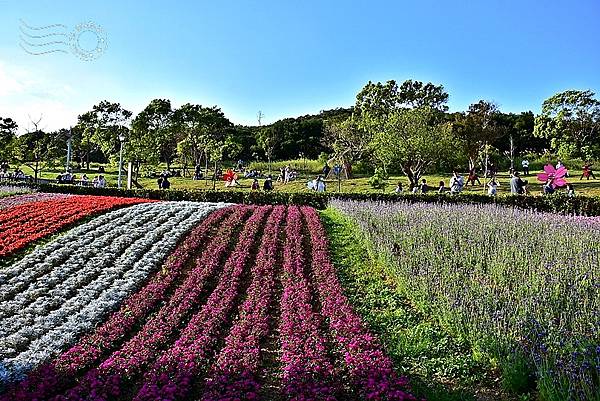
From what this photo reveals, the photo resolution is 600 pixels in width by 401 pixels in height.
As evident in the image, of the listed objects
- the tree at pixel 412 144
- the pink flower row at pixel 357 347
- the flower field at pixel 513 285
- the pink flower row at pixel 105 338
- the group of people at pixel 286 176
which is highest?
the tree at pixel 412 144

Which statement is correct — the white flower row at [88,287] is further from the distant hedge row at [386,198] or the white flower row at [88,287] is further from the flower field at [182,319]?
the distant hedge row at [386,198]

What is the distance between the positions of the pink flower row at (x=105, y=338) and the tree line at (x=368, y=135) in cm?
2427

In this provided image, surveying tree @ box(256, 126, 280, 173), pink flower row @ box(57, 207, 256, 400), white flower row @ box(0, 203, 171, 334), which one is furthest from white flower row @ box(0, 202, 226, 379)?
tree @ box(256, 126, 280, 173)

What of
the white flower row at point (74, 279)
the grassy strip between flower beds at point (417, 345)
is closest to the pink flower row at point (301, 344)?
the grassy strip between flower beds at point (417, 345)

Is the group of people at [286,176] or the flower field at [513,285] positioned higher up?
the group of people at [286,176]

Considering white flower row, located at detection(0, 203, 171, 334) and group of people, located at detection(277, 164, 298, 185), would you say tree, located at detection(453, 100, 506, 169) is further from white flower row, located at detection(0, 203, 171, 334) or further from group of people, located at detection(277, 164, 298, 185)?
white flower row, located at detection(0, 203, 171, 334)

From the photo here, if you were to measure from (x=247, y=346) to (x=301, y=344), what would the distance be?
0.63 meters

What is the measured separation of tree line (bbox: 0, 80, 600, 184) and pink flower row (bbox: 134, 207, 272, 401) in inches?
966

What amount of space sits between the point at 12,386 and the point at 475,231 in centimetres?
898

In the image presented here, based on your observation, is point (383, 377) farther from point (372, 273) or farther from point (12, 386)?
point (372, 273)

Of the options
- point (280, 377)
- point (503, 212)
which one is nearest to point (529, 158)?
point (503, 212)

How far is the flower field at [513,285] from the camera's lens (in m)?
5.40

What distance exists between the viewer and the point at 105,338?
688cm

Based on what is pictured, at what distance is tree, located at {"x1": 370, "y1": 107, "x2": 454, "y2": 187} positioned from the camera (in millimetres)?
32472
